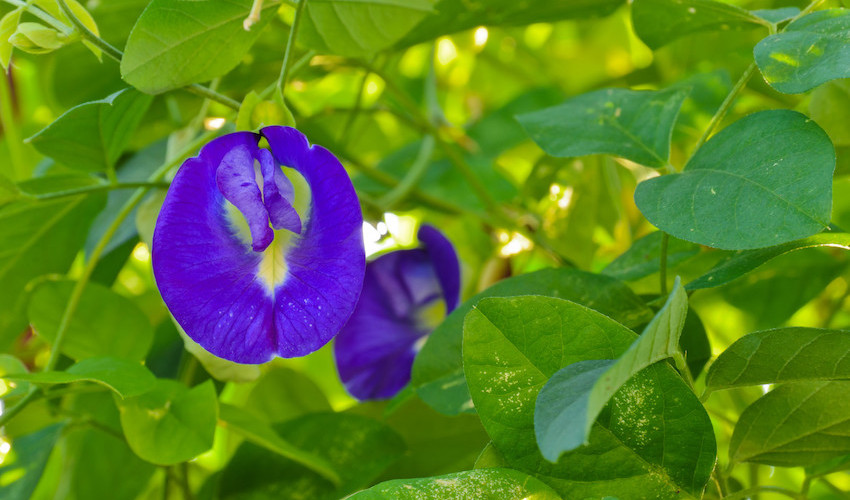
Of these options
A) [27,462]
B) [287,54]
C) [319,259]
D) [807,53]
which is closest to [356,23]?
[287,54]

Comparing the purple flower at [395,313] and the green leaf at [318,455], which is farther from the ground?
the purple flower at [395,313]

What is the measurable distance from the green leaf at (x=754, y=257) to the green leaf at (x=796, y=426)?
78mm

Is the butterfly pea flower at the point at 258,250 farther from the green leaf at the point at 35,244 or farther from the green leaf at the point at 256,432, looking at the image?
the green leaf at the point at 35,244

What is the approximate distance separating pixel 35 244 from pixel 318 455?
0.32 meters

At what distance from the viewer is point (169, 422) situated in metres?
0.58

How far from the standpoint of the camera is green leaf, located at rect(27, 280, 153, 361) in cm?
68

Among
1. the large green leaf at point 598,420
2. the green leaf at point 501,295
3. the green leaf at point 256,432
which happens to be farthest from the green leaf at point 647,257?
the green leaf at point 256,432

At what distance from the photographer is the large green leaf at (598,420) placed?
44 cm

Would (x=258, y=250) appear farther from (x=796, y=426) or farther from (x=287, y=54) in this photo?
(x=796, y=426)

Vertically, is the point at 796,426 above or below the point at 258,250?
below

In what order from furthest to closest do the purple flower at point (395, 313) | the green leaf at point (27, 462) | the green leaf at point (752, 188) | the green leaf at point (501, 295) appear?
1. the purple flower at point (395, 313)
2. the green leaf at point (27, 462)
3. the green leaf at point (501, 295)
4. the green leaf at point (752, 188)

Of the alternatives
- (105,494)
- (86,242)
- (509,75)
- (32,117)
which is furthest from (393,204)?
(32,117)

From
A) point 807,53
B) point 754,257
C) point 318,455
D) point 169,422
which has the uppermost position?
point 807,53

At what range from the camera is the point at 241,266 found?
0.48m
